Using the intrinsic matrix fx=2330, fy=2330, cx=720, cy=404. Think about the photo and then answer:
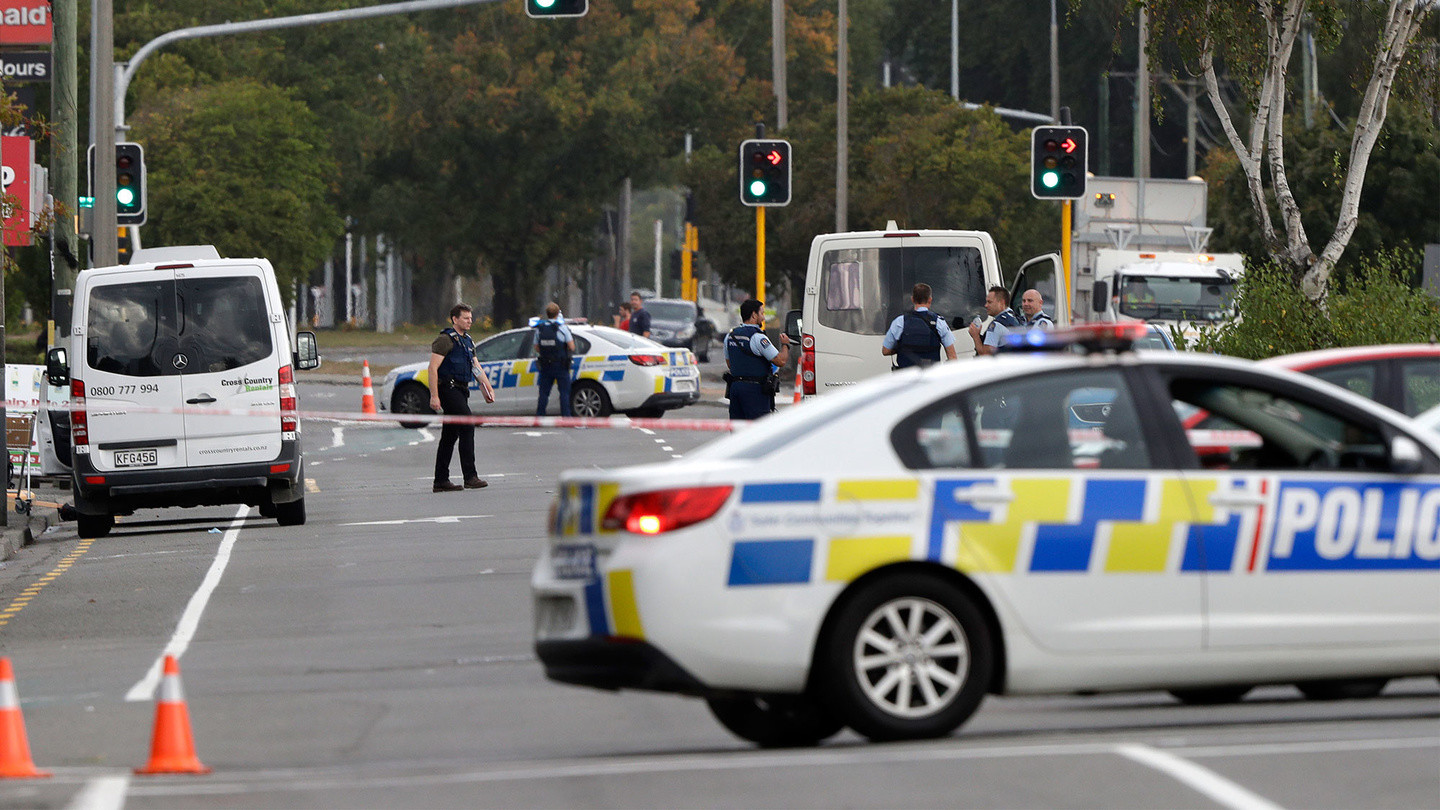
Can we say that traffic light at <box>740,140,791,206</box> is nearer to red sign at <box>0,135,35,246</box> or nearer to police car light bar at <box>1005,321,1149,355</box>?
red sign at <box>0,135,35,246</box>

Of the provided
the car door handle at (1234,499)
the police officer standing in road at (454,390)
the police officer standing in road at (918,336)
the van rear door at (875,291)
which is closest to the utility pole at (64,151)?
the police officer standing in road at (454,390)

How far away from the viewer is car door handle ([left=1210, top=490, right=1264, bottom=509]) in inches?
320

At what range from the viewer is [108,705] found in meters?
9.84

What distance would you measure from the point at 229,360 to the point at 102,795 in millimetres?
10816

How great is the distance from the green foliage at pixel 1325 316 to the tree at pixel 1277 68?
0.40 metres

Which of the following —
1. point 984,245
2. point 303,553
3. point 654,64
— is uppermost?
point 654,64

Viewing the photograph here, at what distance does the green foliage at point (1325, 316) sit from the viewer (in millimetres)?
17750

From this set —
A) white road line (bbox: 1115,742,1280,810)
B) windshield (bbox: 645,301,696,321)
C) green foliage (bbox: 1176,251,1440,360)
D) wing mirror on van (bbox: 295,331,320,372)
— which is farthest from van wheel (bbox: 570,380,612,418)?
windshield (bbox: 645,301,696,321)

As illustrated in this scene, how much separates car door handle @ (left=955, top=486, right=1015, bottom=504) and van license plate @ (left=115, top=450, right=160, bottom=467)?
11266 millimetres

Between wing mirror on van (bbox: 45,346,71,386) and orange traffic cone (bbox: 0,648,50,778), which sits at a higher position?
wing mirror on van (bbox: 45,346,71,386)

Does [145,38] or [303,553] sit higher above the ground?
[145,38]

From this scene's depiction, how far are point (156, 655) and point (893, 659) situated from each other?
16.6 ft

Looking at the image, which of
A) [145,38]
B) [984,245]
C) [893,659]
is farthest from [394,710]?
[145,38]

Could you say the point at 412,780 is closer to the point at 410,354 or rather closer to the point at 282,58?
the point at 410,354
